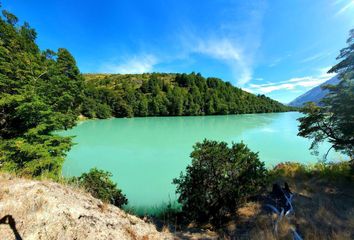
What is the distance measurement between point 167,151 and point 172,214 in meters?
9.32

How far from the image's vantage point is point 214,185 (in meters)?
4.90

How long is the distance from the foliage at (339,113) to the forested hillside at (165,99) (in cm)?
4763

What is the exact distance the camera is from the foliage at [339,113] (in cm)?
569

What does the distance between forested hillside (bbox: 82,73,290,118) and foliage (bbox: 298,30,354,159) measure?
47629mm

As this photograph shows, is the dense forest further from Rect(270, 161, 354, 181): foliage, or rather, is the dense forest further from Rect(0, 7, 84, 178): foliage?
Rect(270, 161, 354, 181): foliage

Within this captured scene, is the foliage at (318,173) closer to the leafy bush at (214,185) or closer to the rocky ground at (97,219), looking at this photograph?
the rocky ground at (97,219)

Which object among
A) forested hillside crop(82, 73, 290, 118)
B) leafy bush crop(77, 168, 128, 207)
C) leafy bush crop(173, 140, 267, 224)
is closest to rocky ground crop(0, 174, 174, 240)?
leafy bush crop(173, 140, 267, 224)

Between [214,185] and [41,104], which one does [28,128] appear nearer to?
[41,104]

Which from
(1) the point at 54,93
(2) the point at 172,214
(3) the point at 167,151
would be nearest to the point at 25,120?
(1) the point at 54,93

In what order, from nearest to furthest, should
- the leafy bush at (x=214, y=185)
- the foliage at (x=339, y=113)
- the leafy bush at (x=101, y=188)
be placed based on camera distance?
the leafy bush at (x=214, y=185), the leafy bush at (x=101, y=188), the foliage at (x=339, y=113)

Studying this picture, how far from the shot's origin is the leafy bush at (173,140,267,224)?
4.82 metres

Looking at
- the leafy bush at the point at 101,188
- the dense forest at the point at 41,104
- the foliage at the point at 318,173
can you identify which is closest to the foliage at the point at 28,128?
the dense forest at the point at 41,104

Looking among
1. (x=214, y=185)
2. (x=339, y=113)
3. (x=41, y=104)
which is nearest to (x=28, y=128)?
(x=41, y=104)

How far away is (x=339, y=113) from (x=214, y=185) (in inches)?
171
